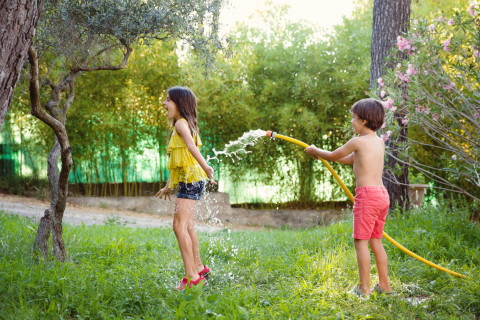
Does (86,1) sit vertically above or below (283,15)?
below

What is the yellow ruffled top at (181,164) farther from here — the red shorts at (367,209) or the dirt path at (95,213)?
the dirt path at (95,213)

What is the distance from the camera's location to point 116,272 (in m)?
3.34

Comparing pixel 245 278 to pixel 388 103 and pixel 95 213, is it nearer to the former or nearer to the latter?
pixel 388 103

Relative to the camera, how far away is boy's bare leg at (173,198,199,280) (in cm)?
302

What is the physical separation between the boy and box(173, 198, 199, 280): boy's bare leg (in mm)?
975

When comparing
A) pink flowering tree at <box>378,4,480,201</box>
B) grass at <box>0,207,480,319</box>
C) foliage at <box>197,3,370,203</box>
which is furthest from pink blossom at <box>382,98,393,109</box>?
foliage at <box>197,3,370,203</box>

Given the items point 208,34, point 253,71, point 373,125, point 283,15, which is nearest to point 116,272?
point 373,125

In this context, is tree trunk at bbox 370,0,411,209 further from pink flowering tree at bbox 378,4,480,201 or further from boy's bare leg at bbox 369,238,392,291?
boy's bare leg at bbox 369,238,392,291

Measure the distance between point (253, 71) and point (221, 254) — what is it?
507 cm

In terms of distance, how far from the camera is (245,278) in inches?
133

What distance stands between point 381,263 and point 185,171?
137 centimetres

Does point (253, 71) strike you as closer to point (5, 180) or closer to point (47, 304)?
point (5, 180)

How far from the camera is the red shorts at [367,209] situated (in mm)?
2857

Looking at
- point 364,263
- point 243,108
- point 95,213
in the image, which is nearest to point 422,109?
point 364,263
